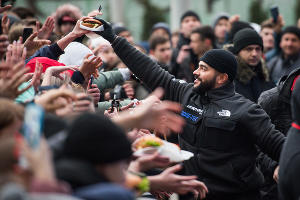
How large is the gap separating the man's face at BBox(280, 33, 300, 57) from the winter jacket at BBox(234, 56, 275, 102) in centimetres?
165

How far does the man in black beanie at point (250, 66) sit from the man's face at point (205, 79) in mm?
1860

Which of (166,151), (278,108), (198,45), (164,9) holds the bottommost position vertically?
(164,9)

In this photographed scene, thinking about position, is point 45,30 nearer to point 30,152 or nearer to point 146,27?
point 30,152

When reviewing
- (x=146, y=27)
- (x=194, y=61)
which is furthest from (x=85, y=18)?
(x=146, y=27)

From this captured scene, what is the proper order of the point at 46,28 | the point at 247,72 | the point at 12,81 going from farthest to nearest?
the point at 247,72 → the point at 46,28 → the point at 12,81

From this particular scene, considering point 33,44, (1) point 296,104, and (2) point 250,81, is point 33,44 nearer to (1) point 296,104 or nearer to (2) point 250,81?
(1) point 296,104

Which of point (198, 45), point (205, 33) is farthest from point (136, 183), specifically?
point (205, 33)

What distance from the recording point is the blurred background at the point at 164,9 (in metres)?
15.8

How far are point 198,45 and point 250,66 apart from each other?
133cm

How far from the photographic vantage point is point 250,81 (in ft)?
24.1

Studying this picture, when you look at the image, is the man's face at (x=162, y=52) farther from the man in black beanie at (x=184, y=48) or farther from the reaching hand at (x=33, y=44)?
the reaching hand at (x=33, y=44)

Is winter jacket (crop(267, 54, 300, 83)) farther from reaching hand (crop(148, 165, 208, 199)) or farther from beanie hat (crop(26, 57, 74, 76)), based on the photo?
reaching hand (crop(148, 165, 208, 199))

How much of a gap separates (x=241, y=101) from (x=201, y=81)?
0.44 m

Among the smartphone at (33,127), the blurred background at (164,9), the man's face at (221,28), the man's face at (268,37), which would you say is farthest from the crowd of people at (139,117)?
the blurred background at (164,9)
